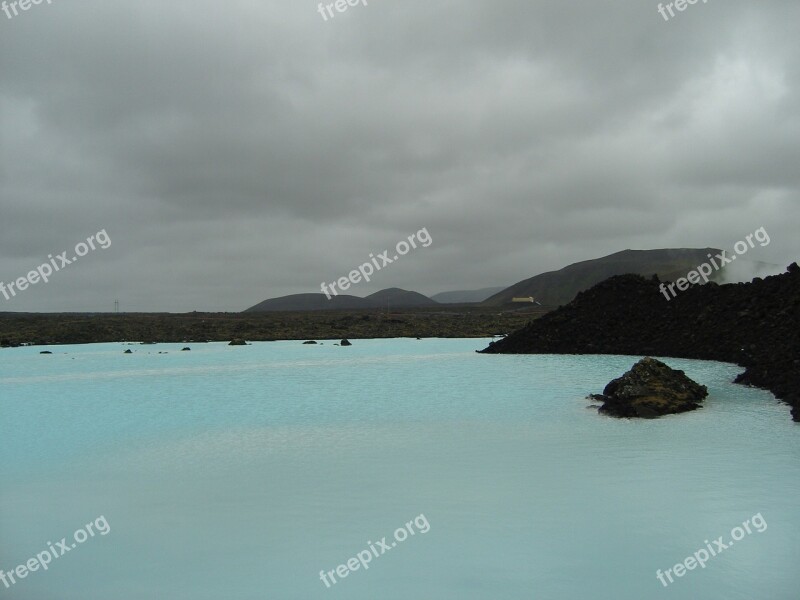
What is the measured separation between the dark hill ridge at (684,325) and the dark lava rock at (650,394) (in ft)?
13.7

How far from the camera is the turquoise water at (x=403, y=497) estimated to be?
514 centimetres

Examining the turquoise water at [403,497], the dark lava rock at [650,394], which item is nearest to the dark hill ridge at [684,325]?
the dark lava rock at [650,394]

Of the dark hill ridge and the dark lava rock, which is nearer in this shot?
the dark lava rock

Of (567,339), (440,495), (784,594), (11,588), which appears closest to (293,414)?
(440,495)

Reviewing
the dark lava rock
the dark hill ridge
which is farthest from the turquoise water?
the dark hill ridge

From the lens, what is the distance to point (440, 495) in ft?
24.1

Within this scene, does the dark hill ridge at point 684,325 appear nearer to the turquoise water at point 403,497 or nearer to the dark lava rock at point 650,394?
the dark lava rock at point 650,394

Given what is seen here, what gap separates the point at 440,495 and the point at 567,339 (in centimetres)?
2599

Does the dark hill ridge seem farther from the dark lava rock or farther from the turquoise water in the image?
the turquoise water

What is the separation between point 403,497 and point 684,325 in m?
26.6

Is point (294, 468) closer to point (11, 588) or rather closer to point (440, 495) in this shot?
point (440, 495)

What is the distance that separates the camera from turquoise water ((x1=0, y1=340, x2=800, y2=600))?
514 cm

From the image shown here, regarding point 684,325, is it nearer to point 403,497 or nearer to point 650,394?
point 650,394

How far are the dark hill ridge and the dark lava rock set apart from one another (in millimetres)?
4182
